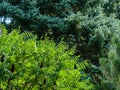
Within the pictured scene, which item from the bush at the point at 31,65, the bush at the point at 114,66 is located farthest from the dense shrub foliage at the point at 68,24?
the bush at the point at 31,65

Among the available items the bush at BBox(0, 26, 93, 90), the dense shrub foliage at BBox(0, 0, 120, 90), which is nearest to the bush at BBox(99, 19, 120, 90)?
the bush at BBox(0, 26, 93, 90)

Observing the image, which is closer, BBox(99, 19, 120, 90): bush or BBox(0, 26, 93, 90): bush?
BBox(0, 26, 93, 90): bush

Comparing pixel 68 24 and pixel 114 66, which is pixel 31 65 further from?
pixel 68 24

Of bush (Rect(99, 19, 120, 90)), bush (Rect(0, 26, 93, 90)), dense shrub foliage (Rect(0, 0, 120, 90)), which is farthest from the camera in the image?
dense shrub foliage (Rect(0, 0, 120, 90))

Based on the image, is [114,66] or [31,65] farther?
[114,66]

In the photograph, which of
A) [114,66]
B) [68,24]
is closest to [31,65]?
[114,66]

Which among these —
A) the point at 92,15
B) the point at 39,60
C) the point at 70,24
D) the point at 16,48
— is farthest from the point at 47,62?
the point at 92,15

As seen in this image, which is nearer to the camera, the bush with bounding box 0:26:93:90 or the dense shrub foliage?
the bush with bounding box 0:26:93:90

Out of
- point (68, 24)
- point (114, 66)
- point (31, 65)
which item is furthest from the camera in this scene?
point (68, 24)

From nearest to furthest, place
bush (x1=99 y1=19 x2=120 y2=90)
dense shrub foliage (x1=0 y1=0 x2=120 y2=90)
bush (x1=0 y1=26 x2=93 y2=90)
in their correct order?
bush (x1=0 y1=26 x2=93 y2=90), bush (x1=99 y1=19 x2=120 y2=90), dense shrub foliage (x1=0 y1=0 x2=120 y2=90)

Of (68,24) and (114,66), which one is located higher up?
(68,24)

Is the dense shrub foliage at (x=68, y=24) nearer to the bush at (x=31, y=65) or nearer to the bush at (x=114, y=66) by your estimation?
the bush at (x=114, y=66)

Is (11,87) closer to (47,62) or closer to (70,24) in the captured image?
(47,62)

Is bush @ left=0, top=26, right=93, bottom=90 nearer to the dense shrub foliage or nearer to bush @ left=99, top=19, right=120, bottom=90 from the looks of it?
bush @ left=99, top=19, right=120, bottom=90
